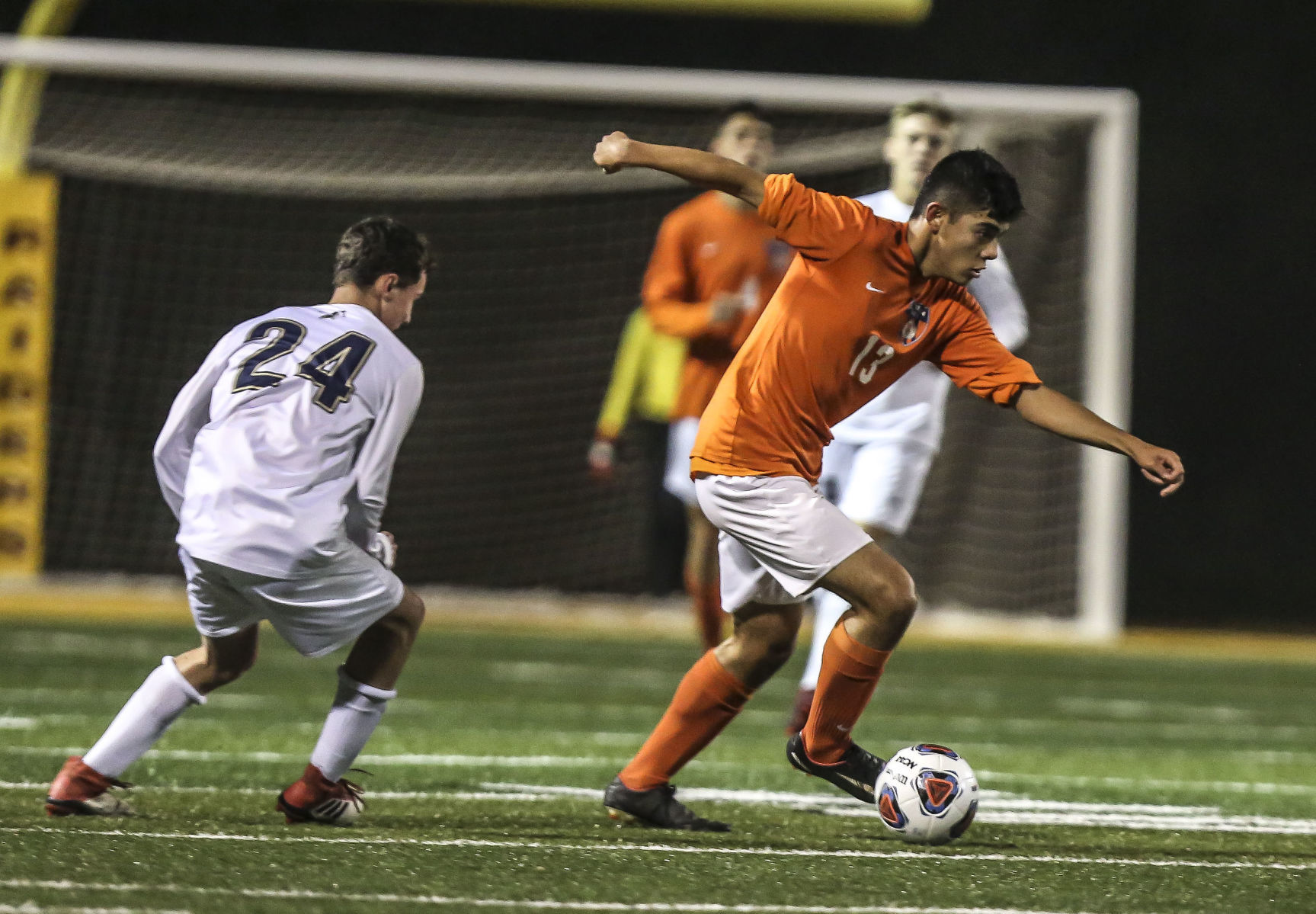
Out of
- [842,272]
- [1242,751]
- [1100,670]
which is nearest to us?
[842,272]

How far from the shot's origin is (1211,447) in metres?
12.4

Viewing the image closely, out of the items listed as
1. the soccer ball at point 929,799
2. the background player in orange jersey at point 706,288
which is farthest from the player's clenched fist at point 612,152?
the background player in orange jersey at point 706,288

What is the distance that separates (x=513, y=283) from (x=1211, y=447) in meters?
4.89

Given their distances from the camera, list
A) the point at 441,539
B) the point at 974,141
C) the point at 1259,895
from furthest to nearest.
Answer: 1. the point at 441,539
2. the point at 974,141
3. the point at 1259,895

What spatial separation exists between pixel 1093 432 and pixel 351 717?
176 cm

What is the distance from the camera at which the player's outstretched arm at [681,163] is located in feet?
12.5

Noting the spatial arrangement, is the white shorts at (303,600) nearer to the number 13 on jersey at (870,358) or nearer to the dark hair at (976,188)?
the number 13 on jersey at (870,358)

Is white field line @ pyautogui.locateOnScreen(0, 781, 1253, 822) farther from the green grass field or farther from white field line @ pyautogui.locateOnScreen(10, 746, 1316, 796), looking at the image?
white field line @ pyautogui.locateOnScreen(10, 746, 1316, 796)

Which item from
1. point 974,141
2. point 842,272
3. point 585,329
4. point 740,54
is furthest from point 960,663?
point 842,272

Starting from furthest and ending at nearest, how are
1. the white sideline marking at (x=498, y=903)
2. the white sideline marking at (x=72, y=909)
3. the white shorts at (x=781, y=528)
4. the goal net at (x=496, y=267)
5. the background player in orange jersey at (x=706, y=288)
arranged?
1. the goal net at (x=496, y=267)
2. the background player in orange jersey at (x=706, y=288)
3. the white shorts at (x=781, y=528)
4. the white sideline marking at (x=498, y=903)
5. the white sideline marking at (x=72, y=909)

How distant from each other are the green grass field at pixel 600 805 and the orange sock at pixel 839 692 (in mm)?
213

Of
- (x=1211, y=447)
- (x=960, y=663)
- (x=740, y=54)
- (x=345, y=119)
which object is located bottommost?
(x=960, y=663)

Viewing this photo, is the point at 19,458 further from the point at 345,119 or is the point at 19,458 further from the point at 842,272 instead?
the point at 842,272

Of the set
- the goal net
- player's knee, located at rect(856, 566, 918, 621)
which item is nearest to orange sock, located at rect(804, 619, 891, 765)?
player's knee, located at rect(856, 566, 918, 621)
